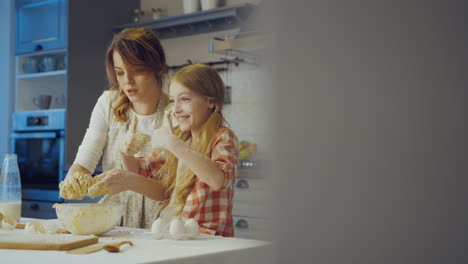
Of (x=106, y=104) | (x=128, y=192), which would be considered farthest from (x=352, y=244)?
(x=106, y=104)

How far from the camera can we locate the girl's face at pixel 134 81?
1.96 m

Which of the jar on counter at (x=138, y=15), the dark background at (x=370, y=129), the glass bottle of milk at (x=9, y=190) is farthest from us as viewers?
the jar on counter at (x=138, y=15)

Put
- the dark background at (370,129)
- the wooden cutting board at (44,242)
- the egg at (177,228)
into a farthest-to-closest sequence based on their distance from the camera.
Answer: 1. the egg at (177,228)
2. the wooden cutting board at (44,242)
3. the dark background at (370,129)

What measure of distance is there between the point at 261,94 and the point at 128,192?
1759 millimetres

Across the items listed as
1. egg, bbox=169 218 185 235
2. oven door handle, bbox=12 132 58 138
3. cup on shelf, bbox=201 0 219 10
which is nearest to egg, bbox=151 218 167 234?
egg, bbox=169 218 185 235

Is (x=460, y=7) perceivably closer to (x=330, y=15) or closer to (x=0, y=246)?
(x=330, y=15)

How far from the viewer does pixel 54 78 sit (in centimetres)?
408

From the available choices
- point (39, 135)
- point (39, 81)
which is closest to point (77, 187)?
point (39, 135)

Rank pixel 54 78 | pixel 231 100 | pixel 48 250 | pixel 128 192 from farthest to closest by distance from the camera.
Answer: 1. pixel 54 78
2. pixel 231 100
3. pixel 128 192
4. pixel 48 250

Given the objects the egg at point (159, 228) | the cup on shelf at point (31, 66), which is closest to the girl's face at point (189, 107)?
the egg at point (159, 228)

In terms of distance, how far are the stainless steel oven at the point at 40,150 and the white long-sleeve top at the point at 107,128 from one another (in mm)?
1737

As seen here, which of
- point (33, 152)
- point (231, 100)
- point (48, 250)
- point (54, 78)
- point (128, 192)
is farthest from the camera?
point (54, 78)

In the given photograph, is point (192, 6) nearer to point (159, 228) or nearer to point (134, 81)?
point (134, 81)

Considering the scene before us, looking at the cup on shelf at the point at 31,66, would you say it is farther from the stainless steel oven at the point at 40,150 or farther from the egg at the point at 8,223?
the egg at the point at 8,223
